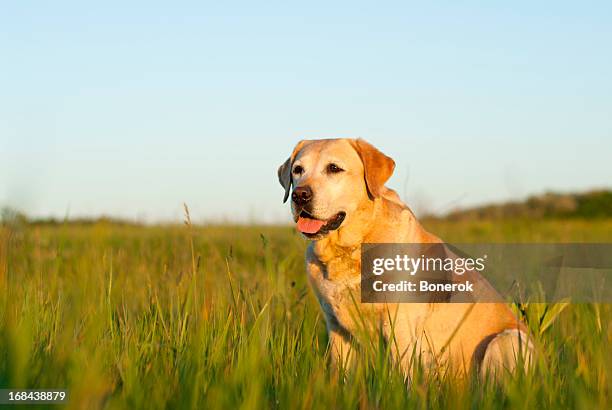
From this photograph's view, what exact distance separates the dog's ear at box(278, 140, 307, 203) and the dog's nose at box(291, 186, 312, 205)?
46cm

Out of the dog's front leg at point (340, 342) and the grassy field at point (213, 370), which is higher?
the dog's front leg at point (340, 342)

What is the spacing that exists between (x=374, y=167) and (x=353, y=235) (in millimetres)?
547

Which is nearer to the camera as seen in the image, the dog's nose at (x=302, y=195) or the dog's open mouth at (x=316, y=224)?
the dog's nose at (x=302, y=195)

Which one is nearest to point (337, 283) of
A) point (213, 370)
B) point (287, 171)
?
point (287, 171)

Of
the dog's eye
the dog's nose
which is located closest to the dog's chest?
the dog's nose

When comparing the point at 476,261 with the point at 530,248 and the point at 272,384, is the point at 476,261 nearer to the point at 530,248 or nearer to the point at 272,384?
the point at 272,384

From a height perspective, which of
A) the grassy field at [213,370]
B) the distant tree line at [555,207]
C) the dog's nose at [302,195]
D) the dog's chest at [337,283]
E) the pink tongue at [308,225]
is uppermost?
the distant tree line at [555,207]

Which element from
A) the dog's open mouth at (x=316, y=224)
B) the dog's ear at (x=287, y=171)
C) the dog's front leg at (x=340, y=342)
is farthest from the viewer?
the dog's ear at (x=287, y=171)

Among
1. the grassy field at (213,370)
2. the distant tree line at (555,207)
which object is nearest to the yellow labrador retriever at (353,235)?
the grassy field at (213,370)

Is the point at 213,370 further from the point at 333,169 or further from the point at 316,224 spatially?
the point at 333,169

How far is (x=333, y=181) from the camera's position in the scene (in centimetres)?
500

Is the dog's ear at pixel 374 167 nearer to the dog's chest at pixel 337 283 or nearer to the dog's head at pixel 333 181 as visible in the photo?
the dog's head at pixel 333 181

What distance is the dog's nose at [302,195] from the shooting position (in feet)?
15.9

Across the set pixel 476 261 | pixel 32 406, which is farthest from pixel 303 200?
pixel 32 406
